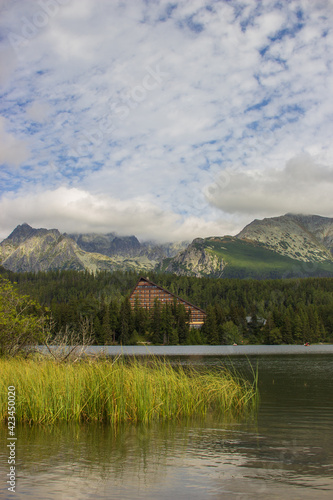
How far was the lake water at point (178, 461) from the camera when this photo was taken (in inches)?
412

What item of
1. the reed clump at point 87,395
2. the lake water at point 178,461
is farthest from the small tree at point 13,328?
the lake water at point 178,461

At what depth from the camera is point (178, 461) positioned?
1312 centimetres

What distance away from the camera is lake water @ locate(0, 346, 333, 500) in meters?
10.5

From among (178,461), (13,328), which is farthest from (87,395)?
(13,328)

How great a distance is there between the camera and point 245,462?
13070 millimetres

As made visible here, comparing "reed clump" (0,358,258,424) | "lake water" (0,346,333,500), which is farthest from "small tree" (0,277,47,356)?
"lake water" (0,346,333,500)

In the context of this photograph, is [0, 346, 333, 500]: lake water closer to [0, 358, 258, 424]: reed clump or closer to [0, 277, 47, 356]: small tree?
[0, 358, 258, 424]: reed clump

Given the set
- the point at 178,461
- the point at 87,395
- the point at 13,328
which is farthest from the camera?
the point at 13,328

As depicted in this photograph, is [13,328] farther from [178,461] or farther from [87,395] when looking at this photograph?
[178,461]

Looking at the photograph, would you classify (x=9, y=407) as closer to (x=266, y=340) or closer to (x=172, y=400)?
(x=172, y=400)

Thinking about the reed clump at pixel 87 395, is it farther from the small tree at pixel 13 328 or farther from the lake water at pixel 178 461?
the small tree at pixel 13 328

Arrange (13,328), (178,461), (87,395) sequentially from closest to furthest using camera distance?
(178,461) → (87,395) → (13,328)

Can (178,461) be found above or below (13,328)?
below

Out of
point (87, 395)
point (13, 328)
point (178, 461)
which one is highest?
point (13, 328)
